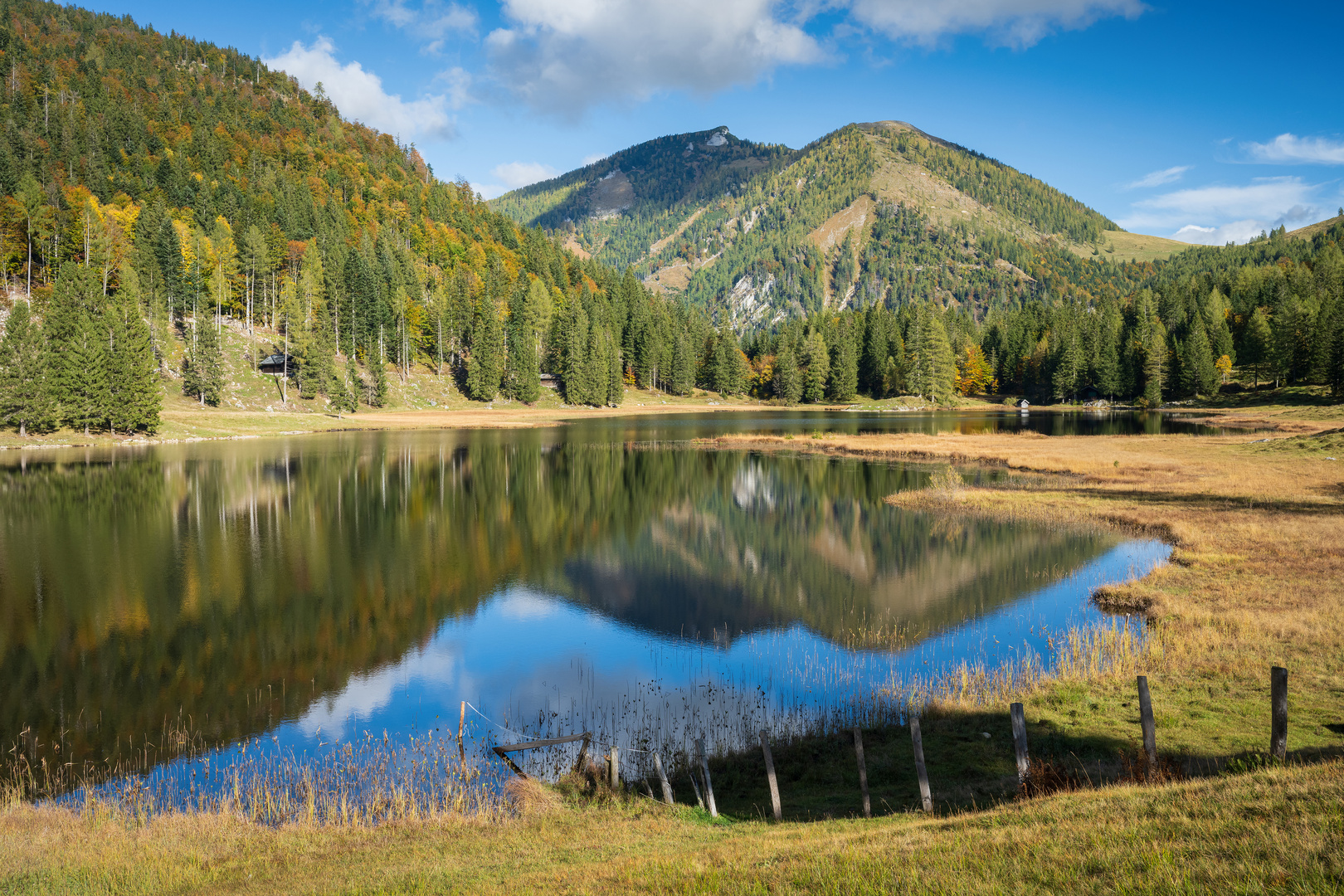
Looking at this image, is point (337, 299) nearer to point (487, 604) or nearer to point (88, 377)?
point (88, 377)

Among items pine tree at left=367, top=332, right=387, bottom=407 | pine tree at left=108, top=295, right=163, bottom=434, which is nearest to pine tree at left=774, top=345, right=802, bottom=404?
pine tree at left=367, top=332, right=387, bottom=407

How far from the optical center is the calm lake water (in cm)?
1571

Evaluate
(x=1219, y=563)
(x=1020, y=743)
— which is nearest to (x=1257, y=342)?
(x=1219, y=563)

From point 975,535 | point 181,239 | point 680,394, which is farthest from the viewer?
point 680,394

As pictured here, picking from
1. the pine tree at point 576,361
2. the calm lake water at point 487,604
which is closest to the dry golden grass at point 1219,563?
the calm lake water at point 487,604

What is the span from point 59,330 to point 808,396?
423ft

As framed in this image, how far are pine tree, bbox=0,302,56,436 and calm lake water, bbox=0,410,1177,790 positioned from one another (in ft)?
85.0

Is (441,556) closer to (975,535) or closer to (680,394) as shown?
(975,535)

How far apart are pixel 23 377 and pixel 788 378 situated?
125 m

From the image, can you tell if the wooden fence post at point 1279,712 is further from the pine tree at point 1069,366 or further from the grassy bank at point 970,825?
the pine tree at point 1069,366

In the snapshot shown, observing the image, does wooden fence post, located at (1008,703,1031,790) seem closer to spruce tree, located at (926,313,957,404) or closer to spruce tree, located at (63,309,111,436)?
spruce tree, located at (63,309,111,436)

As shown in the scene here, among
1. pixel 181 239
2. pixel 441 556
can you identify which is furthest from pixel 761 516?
pixel 181 239

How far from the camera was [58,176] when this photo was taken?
378 ft

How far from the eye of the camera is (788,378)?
516ft
